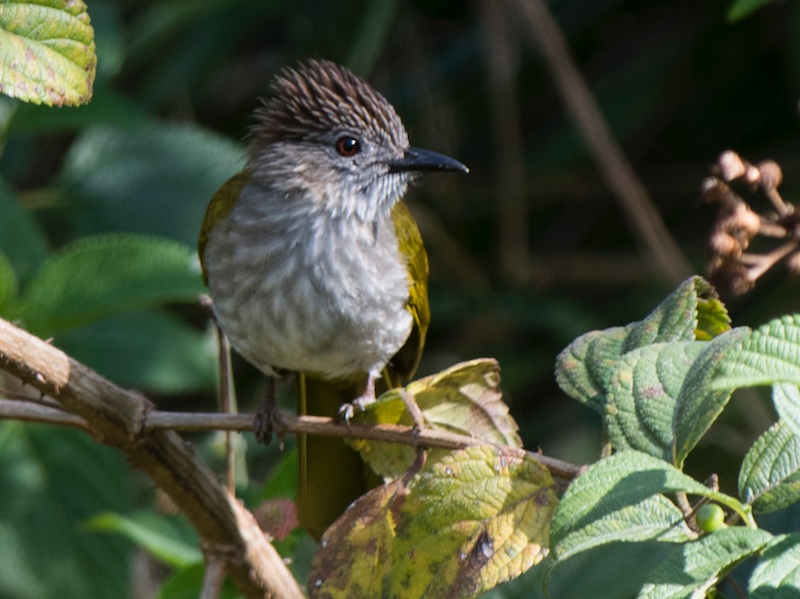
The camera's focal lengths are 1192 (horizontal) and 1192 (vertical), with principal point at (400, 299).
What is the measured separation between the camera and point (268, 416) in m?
2.59

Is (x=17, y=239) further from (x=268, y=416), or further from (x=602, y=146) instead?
(x=602, y=146)

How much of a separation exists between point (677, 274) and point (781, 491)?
282 centimetres

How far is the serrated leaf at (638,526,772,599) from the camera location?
4.30 feet

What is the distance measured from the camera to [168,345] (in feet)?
11.6

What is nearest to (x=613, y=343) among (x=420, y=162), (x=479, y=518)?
(x=479, y=518)

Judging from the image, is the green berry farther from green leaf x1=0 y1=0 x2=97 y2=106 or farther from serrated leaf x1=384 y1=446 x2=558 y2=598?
green leaf x1=0 y1=0 x2=97 y2=106

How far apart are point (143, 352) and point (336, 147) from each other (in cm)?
83

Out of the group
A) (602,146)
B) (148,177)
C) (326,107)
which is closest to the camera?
(326,107)

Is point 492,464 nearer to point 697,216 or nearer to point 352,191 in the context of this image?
point 352,191

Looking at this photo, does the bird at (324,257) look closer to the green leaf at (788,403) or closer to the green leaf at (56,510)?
the green leaf at (56,510)

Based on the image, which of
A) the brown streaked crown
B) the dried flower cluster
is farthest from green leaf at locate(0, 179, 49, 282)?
the dried flower cluster

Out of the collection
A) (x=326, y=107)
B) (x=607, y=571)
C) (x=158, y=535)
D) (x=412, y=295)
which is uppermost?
(x=326, y=107)

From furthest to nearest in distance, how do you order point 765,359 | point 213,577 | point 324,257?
point 324,257, point 213,577, point 765,359

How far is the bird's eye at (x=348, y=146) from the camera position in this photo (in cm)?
330
